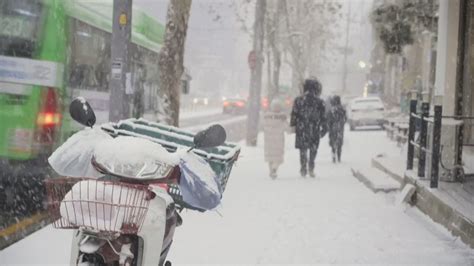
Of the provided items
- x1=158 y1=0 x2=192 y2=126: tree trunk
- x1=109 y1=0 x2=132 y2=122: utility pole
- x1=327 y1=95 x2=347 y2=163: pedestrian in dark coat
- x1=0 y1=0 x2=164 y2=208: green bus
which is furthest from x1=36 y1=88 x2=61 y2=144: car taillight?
x1=327 y1=95 x2=347 y2=163: pedestrian in dark coat

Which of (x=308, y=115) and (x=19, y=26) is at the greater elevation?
(x=19, y=26)

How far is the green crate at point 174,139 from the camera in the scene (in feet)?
13.1

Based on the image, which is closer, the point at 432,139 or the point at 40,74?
the point at 432,139

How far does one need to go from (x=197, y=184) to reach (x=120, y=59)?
16.3ft

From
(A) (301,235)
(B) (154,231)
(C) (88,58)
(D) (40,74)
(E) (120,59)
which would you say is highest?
(C) (88,58)

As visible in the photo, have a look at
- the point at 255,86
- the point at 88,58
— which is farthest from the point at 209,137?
the point at 255,86

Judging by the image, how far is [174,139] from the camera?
14.7ft

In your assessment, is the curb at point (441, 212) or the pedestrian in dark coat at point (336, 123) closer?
the curb at point (441, 212)

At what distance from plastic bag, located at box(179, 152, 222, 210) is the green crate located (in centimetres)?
32

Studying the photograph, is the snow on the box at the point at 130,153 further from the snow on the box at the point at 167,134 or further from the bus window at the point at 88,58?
the bus window at the point at 88,58

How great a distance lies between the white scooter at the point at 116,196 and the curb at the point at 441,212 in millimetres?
4315

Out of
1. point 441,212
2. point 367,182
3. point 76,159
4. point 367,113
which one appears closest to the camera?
point 76,159

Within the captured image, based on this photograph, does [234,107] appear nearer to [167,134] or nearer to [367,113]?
[367,113]

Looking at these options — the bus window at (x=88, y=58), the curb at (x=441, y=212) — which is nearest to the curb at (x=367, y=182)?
the curb at (x=441, y=212)
